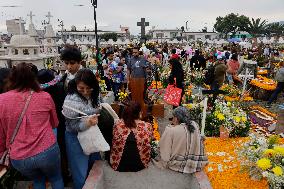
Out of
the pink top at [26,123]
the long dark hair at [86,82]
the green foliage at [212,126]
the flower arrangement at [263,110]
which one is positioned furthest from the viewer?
the flower arrangement at [263,110]

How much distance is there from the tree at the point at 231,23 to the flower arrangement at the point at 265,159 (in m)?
77.7

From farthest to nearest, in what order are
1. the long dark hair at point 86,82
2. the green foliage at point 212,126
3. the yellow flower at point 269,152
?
the green foliage at point 212,126
the yellow flower at point 269,152
the long dark hair at point 86,82

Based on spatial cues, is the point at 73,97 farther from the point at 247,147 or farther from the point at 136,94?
the point at 136,94

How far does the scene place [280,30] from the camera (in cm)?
8075

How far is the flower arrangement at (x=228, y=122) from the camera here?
628 centimetres

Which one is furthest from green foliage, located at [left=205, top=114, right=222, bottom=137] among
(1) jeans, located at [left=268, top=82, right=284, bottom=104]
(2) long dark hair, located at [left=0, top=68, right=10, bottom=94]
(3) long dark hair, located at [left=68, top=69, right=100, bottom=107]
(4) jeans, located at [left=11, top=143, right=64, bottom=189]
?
(1) jeans, located at [left=268, top=82, right=284, bottom=104]

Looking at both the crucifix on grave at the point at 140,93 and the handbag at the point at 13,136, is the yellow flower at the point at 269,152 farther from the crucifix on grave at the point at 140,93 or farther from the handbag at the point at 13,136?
the crucifix on grave at the point at 140,93

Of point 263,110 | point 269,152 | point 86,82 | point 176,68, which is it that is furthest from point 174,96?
point 263,110

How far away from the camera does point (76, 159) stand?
152 inches

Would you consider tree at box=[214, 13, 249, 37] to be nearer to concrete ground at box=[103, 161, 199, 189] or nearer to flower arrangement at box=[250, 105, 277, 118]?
flower arrangement at box=[250, 105, 277, 118]

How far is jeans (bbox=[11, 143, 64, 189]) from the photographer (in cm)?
318

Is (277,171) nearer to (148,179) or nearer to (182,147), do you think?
(182,147)

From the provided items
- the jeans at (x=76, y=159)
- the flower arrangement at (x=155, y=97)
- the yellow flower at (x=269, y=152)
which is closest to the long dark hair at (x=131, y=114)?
the jeans at (x=76, y=159)

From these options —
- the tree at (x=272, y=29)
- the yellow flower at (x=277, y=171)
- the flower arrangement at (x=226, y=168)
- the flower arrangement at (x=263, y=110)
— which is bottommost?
the flower arrangement at (x=263, y=110)
